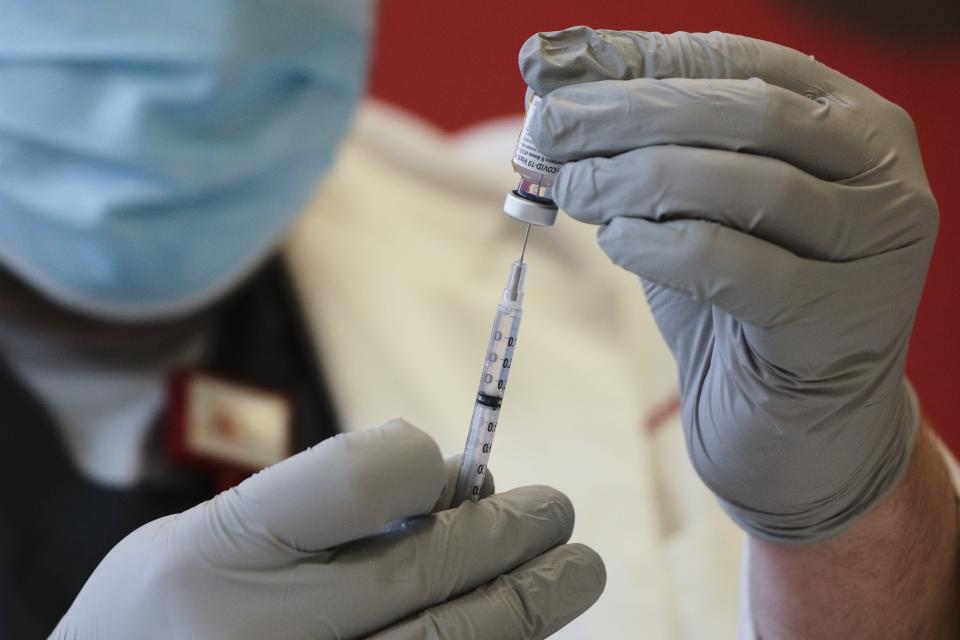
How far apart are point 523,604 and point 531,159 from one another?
280 millimetres

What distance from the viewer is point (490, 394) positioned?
0.70 m

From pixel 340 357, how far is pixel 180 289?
0.73ft

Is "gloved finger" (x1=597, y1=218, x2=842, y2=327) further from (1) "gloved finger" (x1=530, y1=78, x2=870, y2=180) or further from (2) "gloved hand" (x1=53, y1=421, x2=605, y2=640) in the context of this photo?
(2) "gloved hand" (x1=53, y1=421, x2=605, y2=640)

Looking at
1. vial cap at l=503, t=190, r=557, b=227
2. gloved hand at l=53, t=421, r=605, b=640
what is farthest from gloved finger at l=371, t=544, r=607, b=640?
vial cap at l=503, t=190, r=557, b=227

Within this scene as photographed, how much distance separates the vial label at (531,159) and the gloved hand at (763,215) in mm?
22

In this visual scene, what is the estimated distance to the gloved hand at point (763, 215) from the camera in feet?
1.87

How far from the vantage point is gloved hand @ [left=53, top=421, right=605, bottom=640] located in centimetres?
60

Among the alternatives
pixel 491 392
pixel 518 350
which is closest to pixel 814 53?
pixel 491 392

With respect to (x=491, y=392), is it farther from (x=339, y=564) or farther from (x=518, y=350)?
(x=518, y=350)

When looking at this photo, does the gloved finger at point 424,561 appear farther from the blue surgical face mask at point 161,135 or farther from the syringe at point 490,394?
the blue surgical face mask at point 161,135

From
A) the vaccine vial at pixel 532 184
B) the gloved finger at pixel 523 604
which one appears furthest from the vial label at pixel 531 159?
the gloved finger at pixel 523 604

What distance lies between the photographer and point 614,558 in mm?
989

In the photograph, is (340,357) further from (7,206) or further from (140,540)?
(140,540)

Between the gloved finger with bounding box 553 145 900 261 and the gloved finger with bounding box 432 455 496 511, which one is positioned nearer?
the gloved finger with bounding box 553 145 900 261
